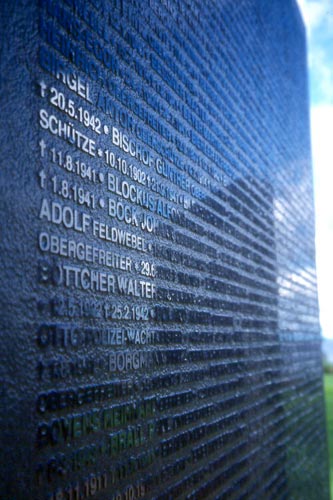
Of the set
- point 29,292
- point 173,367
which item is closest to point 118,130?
point 29,292

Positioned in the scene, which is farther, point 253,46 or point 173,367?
point 253,46

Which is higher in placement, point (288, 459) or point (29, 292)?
point (29, 292)

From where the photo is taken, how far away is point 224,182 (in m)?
3.12

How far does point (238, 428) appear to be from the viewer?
3.09 metres

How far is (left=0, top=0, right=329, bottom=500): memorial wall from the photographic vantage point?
4.82 feet

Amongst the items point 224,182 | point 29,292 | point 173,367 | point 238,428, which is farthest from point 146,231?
point 238,428

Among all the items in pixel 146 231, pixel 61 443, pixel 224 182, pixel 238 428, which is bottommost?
pixel 238 428

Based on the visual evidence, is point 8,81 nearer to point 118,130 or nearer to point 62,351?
point 118,130

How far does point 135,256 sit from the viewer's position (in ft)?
6.59

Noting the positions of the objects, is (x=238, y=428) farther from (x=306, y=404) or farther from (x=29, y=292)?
(x=306, y=404)

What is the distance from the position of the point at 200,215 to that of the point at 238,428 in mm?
1226

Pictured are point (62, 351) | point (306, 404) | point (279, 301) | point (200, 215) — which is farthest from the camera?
point (306, 404)

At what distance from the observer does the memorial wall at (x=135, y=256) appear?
1469 mm

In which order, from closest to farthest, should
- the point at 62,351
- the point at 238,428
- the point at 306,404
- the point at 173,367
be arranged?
the point at 62,351 → the point at 173,367 → the point at 238,428 → the point at 306,404
